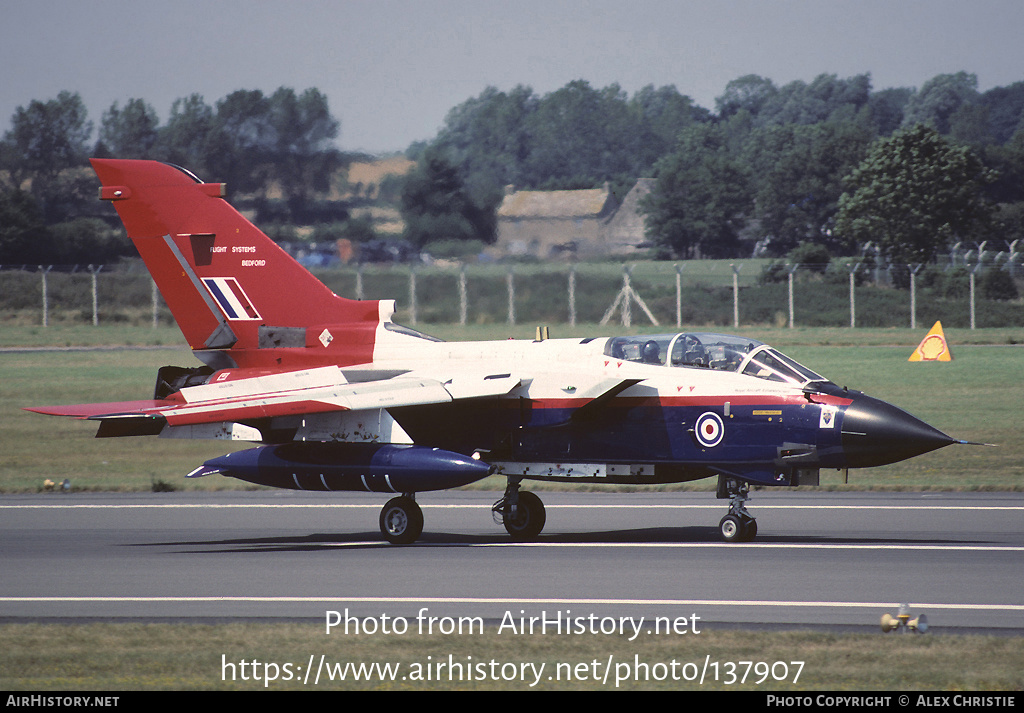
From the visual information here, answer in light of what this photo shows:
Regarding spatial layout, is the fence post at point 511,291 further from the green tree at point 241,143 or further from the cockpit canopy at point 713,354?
the cockpit canopy at point 713,354

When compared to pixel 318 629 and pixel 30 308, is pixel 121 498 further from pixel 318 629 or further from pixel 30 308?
pixel 30 308

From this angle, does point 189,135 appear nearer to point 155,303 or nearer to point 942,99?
point 155,303

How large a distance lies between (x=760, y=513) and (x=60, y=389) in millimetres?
21496

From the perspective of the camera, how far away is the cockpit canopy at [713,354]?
602 inches

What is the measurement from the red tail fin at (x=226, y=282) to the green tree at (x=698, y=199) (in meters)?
24.6

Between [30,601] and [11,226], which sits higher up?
[11,226]

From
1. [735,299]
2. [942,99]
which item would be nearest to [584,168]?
[735,299]

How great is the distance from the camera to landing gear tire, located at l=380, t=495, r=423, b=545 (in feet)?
53.1

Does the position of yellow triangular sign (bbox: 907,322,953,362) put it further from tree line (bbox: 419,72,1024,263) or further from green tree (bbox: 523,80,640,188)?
green tree (bbox: 523,80,640,188)

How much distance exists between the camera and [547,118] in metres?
49.5

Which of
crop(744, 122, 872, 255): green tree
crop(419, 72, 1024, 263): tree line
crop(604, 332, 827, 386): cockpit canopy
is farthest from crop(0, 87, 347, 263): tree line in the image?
crop(744, 122, 872, 255): green tree

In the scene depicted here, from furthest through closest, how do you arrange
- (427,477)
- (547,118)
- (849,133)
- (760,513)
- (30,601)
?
1. (849,133)
2. (547,118)
3. (760,513)
4. (427,477)
5. (30,601)

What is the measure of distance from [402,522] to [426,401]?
1.73 meters
